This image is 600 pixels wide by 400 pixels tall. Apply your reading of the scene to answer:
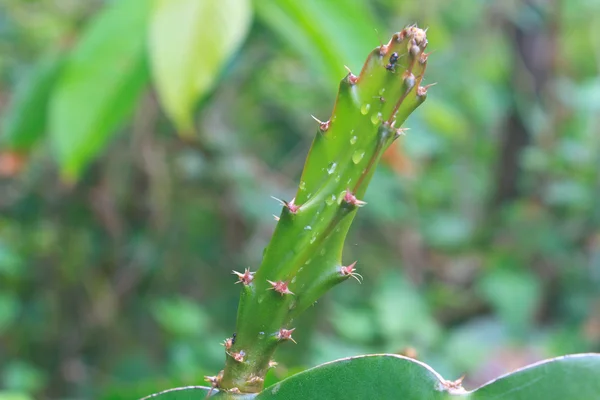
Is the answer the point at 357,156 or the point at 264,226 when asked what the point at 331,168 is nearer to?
the point at 357,156

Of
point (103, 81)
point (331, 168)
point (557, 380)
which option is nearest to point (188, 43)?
point (103, 81)

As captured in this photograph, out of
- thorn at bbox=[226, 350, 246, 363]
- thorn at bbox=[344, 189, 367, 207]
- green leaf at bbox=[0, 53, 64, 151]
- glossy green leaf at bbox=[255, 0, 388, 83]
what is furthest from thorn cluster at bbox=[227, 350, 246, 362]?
green leaf at bbox=[0, 53, 64, 151]

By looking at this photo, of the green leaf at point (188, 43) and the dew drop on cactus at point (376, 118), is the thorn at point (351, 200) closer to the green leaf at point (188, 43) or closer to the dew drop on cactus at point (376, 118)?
the dew drop on cactus at point (376, 118)

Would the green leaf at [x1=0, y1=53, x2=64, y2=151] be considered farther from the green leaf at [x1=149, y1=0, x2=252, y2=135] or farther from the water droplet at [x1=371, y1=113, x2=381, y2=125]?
the water droplet at [x1=371, y1=113, x2=381, y2=125]

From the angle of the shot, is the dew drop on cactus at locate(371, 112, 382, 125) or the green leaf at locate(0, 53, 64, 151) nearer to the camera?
the dew drop on cactus at locate(371, 112, 382, 125)

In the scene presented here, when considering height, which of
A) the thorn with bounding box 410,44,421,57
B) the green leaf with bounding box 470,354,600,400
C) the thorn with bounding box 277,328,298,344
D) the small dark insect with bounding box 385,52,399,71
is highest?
the thorn with bounding box 410,44,421,57

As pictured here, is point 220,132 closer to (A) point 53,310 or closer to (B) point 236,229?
(B) point 236,229

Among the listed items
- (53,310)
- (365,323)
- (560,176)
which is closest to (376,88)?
(365,323)

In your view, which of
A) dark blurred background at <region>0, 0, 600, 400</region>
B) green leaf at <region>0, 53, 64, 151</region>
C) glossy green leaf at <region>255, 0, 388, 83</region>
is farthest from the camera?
dark blurred background at <region>0, 0, 600, 400</region>
